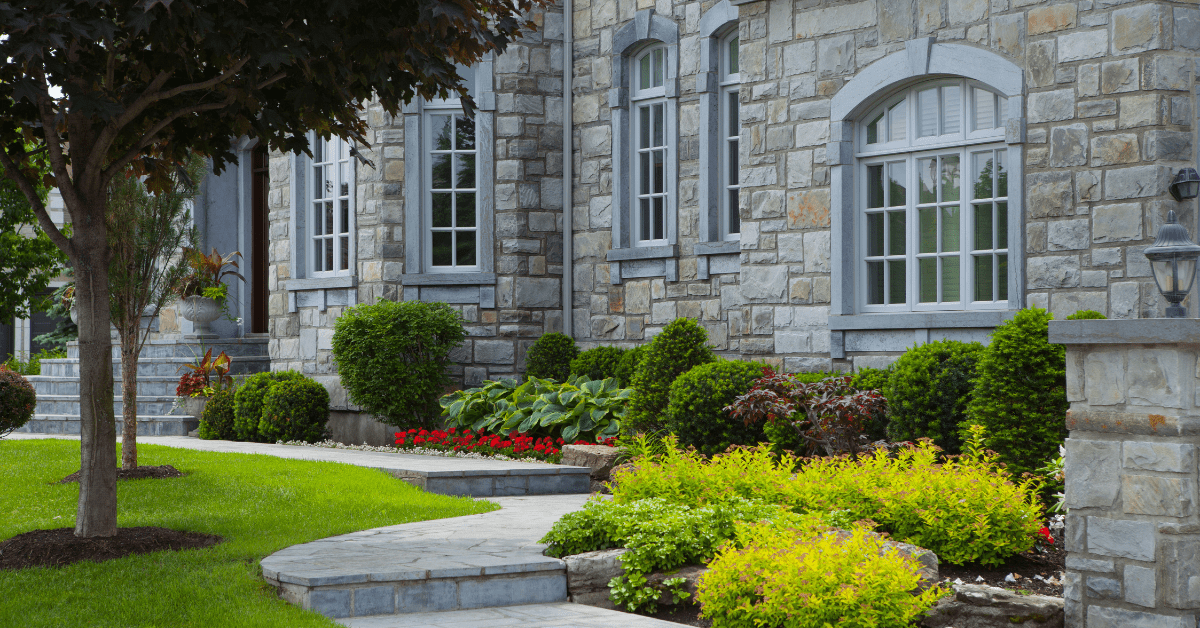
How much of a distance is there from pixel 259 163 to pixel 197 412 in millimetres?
4173

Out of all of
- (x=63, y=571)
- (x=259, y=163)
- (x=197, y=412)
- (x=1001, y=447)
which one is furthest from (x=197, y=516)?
(x=259, y=163)

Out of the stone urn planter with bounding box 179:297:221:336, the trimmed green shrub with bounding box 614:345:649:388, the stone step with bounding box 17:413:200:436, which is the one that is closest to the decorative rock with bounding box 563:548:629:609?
the trimmed green shrub with bounding box 614:345:649:388

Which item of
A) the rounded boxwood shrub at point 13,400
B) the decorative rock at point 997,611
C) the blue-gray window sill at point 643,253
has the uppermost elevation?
the blue-gray window sill at point 643,253

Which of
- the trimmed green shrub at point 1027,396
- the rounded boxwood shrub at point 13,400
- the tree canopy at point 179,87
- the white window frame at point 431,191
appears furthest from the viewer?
the white window frame at point 431,191

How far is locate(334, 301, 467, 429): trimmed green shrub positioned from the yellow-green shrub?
21.8 ft

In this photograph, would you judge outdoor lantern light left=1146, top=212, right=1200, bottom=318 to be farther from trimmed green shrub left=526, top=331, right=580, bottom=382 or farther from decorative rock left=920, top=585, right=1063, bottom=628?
trimmed green shrub left=526, top=331, right=580, bottom=382

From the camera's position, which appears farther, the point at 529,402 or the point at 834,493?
the point at 529,402

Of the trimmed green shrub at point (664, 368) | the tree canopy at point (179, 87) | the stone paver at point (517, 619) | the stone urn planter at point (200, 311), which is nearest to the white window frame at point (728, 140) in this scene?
the trimmed green shrub at point (664, 368)

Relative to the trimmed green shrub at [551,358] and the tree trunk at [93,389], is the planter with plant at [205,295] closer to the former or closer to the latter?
the trimmed green shrub at [551,358]

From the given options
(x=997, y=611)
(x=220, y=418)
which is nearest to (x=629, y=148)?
(x=220, y=418)

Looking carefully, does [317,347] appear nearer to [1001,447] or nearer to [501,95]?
[501,95]

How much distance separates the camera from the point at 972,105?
8.73 m

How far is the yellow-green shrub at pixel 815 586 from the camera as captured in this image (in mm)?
4816

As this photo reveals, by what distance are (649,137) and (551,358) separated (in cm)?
245
